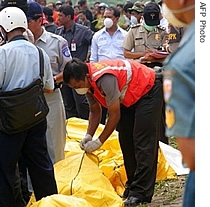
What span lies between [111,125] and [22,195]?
3.16 ft

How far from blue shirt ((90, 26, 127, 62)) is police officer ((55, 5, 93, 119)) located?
0.29 m

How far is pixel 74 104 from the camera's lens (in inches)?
316

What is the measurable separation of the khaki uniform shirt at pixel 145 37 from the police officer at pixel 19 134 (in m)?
2.30

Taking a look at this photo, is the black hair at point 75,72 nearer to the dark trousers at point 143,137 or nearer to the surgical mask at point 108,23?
the dark trousers at point 143,137

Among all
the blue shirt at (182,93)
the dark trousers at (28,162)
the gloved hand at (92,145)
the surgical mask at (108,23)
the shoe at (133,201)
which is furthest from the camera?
the surgical mask at (108,23)

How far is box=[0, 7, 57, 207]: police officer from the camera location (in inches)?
166

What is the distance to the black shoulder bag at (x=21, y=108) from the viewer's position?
4160 mm

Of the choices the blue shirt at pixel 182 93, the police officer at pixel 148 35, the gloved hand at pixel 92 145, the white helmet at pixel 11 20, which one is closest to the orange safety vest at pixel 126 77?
the gloved hand at pixel 92 145

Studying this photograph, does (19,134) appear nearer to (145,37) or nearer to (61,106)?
(61,106)

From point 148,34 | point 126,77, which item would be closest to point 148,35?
point 148,34

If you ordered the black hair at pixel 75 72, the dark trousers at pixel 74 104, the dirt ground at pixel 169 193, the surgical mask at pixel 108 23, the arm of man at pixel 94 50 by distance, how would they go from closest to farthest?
the black hair at pixel 75 72, the dirt ground at pixel 169 193, the dark trousers at pixel 74 104, the arm of man at pixel 94 50, the surgical mask at pixel 108 23

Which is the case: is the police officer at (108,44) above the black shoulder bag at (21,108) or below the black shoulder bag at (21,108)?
below

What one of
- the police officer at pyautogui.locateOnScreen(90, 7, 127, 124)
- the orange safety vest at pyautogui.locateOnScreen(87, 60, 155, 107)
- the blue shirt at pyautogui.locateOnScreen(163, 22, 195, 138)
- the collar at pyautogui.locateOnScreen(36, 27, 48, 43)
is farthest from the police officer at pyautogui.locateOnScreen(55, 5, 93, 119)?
the blue shirt at pyautogui.locateOnScreen(163, 22, 195, 138)
